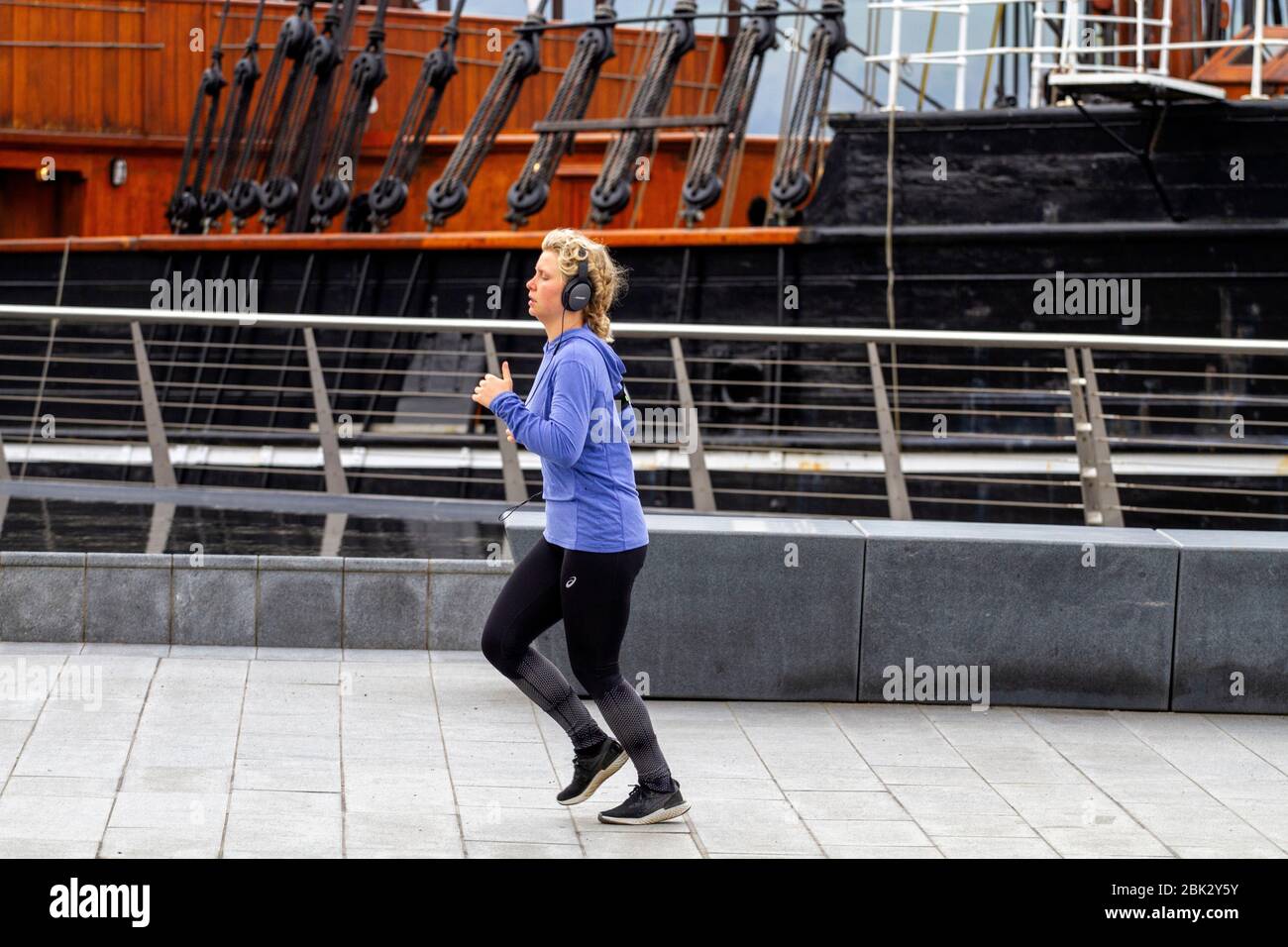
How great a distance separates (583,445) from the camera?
4.67 m

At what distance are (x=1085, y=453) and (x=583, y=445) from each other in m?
4.24

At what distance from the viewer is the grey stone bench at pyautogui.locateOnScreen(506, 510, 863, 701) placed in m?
6.61

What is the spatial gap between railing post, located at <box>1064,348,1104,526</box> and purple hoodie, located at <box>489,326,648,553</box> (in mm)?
3850

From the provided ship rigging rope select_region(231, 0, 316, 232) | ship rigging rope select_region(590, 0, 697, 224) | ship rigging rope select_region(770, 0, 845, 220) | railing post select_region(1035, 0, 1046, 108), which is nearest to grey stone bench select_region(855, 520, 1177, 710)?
railing post select_region(1035, 0, 1046, 108)

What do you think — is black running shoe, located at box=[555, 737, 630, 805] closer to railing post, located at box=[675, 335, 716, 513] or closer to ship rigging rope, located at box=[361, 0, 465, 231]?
A: railing post, located at box=[675, 335, 716, 513]

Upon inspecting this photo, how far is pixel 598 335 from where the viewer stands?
4875 millimetres

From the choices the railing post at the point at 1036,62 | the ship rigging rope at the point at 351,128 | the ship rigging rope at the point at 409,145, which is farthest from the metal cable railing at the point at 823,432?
the ship rigging rope at the point at 351,128

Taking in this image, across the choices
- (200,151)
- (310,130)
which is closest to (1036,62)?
(310,130)

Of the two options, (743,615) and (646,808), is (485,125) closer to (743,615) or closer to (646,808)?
(743,615)

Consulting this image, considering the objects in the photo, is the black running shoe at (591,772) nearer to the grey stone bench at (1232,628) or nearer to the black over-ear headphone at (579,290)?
the black over-ear headphone at (579,290)

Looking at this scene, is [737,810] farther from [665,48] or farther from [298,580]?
[665,48]

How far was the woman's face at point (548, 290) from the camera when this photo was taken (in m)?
4.77

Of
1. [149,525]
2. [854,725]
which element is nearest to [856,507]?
[149,525]

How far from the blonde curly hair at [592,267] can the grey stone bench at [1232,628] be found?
107 inches
